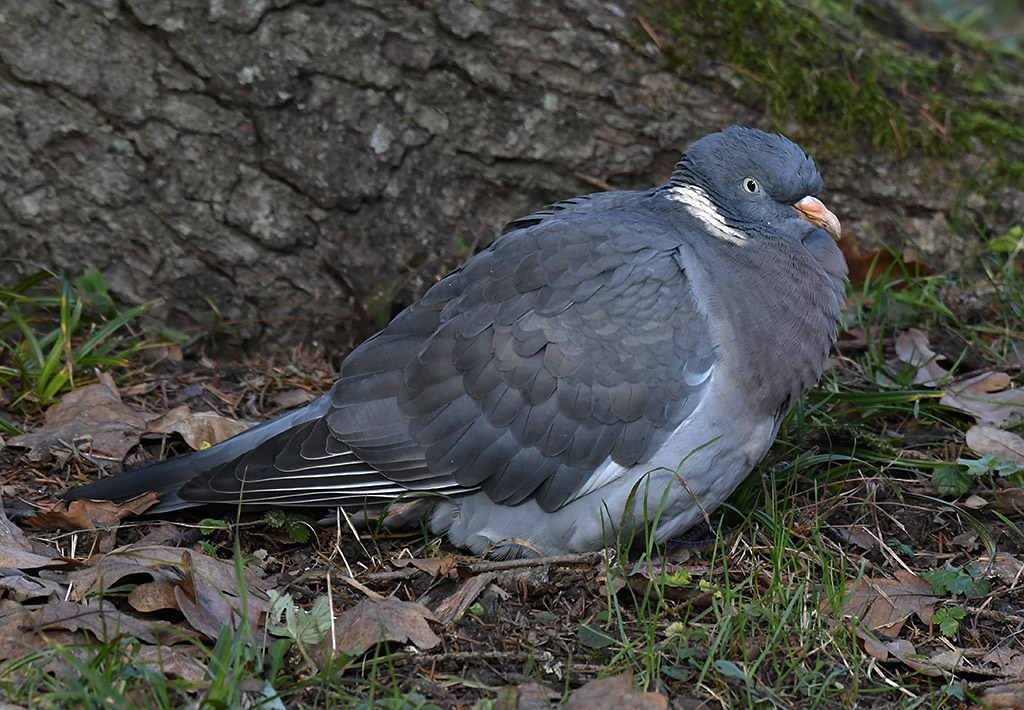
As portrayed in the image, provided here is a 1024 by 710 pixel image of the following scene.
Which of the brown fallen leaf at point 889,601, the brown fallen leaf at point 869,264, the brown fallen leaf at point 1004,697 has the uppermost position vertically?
the brown fallen leaf at point 869,264

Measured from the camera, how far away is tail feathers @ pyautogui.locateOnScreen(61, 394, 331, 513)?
355cm

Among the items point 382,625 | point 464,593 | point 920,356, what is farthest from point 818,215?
point 382,625

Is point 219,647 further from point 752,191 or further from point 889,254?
point 889,254

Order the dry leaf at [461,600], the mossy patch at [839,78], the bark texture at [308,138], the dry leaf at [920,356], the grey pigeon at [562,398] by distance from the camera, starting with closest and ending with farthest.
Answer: the dry leaf at [461,600], the grey pigeon at [562,398], the dry leaf at [920,356], the bark texture at [308,138], the mossy patch at [839,78]

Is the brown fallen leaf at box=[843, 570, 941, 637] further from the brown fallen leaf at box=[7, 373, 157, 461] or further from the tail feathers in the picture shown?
the brown fallen leaf at box=[7, 373, 157, 461]

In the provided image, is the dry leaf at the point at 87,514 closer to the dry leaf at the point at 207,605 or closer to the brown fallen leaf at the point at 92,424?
the brown fallen leaf at the point at 92,424

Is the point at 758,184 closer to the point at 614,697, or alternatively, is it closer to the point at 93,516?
the point at 614,697

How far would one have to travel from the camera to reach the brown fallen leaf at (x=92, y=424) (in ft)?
12.8

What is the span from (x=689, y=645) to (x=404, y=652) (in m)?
0.79

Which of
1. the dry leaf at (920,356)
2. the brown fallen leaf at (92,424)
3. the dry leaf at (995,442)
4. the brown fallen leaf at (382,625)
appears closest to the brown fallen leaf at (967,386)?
the dry leaf at (920,356)

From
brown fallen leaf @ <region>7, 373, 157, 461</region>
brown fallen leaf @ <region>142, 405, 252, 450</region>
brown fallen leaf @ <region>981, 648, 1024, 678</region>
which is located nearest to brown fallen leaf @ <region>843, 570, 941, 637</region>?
brown fallen leaf @ <region>981, 648, 1024, 678</region>

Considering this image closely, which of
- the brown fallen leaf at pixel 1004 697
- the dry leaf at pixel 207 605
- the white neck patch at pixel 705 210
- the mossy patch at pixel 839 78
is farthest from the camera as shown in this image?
the mossy patch at pixel 839 78

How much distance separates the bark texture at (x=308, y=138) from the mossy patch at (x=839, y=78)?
4.9 inches

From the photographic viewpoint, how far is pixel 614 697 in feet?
8.67
